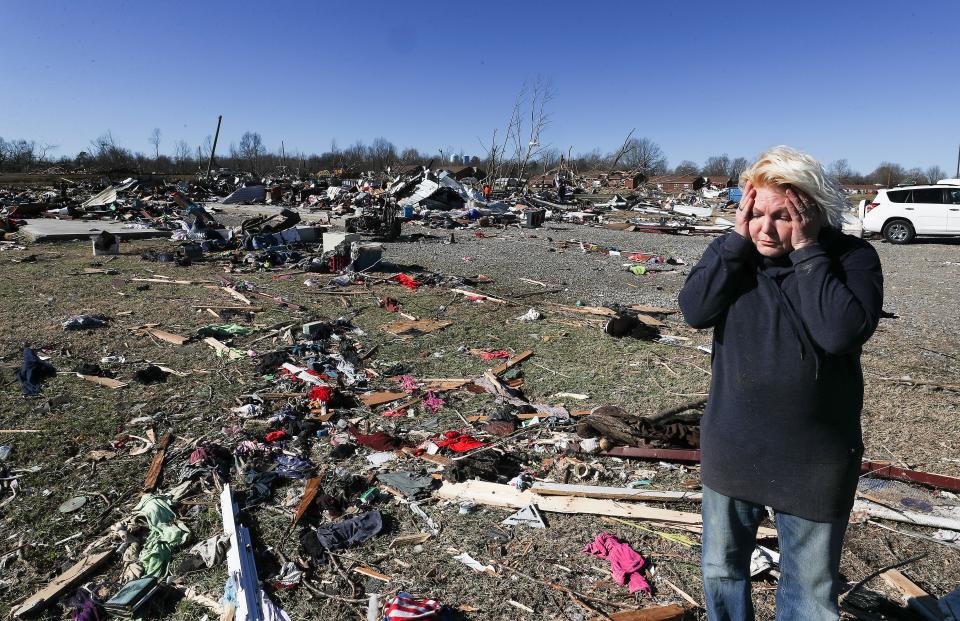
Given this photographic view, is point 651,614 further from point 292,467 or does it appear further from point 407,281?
point 407,281

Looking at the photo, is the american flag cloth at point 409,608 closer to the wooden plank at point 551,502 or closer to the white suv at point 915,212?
the wooden plank at point 551,502

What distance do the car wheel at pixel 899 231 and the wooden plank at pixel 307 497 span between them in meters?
19.9

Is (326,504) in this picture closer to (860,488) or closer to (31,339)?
(860,488)

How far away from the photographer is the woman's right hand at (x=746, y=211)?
187 centimetres

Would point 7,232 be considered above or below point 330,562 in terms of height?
above

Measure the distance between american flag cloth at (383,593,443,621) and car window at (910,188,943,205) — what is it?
2040 centimetres

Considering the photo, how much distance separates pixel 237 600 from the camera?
2791mm

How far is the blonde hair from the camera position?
175cm

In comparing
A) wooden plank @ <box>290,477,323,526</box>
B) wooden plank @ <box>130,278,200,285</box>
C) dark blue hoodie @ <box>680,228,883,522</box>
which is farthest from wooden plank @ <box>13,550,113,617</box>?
wooden plank @ <box>130,278,200,285</box>

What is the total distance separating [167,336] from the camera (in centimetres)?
723

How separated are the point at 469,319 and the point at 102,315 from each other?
5.09 meters

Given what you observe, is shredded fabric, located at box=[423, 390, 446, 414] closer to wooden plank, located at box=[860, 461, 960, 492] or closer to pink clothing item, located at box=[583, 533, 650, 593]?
pink clothing item, located at box=[583, 533, 650, 593]

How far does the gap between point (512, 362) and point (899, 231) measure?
56.2 feet

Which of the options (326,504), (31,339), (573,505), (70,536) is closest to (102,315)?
(31,339)
